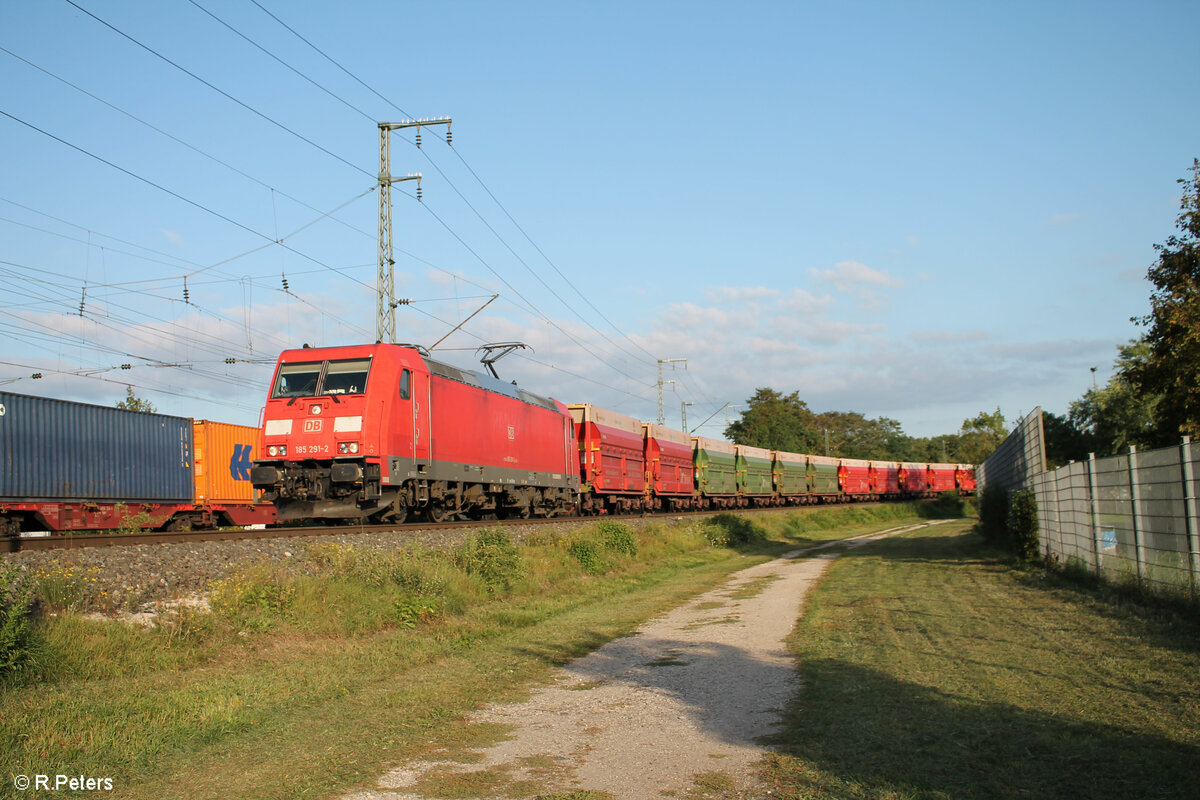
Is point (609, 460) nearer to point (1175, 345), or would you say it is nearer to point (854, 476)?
point (1175, 345)

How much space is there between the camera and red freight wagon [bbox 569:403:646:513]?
104 ft

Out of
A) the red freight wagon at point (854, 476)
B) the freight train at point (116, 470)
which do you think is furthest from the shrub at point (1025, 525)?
the red freight wagon at point (854, 476)

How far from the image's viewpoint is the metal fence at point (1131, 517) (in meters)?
9.41

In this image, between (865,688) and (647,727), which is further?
(865,688)

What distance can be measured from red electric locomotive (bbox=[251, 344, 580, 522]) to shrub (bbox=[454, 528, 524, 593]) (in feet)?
9.56

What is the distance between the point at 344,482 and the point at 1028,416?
14.5 metres

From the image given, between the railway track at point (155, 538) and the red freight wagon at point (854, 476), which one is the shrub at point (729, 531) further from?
the red freight wagon at point (854, 476)

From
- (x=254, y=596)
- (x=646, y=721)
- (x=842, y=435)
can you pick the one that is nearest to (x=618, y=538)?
(x=254, y=596)

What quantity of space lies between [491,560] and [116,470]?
13.8m

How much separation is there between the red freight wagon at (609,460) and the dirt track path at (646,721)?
20022mm

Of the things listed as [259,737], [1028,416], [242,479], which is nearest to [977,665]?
[259,737]

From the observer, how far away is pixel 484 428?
22.5m

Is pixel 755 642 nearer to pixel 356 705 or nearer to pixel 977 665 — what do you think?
pixel 977 665

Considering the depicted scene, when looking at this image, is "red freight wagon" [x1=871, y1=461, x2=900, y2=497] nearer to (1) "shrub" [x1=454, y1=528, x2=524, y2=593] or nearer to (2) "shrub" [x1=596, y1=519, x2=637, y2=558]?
(2) "shrub" [x1=596, y1=519, x2=637, y2=558]
